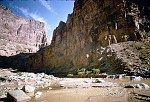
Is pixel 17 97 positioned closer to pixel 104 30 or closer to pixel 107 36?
pixel 107 36

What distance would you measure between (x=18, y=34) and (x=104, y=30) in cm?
10801

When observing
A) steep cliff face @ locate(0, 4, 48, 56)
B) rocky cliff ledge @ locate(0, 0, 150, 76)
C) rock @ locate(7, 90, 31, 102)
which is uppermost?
steep cliff face @ locate(0, 4, 48, 56)

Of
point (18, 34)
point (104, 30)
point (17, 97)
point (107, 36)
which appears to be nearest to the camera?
point (17, 97)

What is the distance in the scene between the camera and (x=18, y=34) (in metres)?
146

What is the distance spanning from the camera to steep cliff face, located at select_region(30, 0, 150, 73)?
1670 inches

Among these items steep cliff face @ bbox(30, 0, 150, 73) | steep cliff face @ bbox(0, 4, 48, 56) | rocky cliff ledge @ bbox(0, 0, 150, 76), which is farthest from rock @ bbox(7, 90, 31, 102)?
steep cliff face @ bbox(0, 4, 48, 56)

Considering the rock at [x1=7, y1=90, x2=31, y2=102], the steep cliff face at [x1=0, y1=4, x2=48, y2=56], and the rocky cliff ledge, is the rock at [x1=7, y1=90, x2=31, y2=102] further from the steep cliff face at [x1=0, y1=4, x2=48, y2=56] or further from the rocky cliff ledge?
the steep cliff face at [x1=0, y1=4, x2=48, y2=56]

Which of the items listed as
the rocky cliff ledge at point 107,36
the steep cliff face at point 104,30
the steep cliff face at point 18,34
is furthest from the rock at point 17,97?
the steep cliff face at point 18,34

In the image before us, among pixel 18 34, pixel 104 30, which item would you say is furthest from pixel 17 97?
pixel 18 34

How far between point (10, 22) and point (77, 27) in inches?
3661

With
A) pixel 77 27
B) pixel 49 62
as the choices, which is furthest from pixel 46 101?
pixel 49 62

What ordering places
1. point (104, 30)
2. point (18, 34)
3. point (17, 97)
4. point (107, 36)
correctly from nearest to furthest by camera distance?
point (17, 97) < point (107, 36) < point (104, 30) < point (18, 34)

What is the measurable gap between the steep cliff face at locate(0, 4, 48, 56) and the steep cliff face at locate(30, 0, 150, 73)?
210 ft

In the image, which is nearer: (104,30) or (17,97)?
(17,97)
